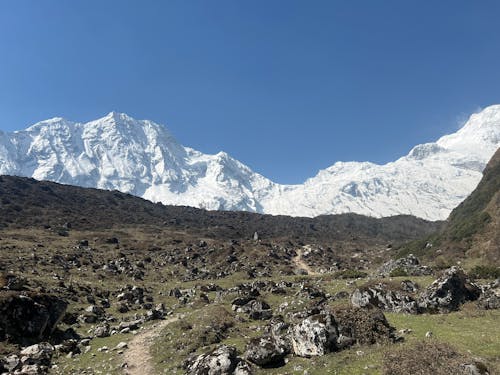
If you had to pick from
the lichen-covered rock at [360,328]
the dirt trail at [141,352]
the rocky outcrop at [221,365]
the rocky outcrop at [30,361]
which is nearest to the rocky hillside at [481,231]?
the lichen-covered rock at [360,328]

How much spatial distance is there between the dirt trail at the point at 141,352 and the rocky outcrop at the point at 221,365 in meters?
5.03

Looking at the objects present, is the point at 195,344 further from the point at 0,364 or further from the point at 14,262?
the point at 14,262

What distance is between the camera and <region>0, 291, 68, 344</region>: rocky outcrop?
29.6m

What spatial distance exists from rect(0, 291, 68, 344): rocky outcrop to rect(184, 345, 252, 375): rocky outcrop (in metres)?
16.5

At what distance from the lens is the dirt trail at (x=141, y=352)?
82.2 ft

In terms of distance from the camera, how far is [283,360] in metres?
21.6

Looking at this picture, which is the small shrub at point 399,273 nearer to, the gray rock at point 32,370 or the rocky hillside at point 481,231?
the rocky hillside at point 481,231

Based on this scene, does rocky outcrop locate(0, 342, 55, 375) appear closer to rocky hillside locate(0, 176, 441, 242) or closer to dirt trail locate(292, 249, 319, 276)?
dirt trail locate(292, 249, 319, 276)

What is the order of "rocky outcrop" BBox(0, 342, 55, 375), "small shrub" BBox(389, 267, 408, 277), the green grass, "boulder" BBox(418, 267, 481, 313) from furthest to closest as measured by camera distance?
"small shrub" BBox(389, 267, 408, 277) < "boulder" BBox(418, 267, 481, 313) < the green grass < "rocky outcrop" BBox(0, 342, 55, 375)

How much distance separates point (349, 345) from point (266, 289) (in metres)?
32.8

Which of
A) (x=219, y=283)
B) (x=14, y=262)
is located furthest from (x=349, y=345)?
(x=14, y=262)

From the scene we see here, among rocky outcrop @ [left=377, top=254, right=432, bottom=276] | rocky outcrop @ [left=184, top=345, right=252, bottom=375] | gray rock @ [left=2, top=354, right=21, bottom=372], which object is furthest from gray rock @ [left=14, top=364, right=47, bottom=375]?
rocky outcrop @ [left=377, top=254, right=432, bottom=276]

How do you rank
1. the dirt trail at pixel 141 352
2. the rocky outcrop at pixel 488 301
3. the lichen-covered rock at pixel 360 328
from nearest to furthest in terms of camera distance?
the lichen-covered rock at pixel 360 328 < the dirt trail at pixel 141 352 < the rocky outcrop at pixel 488 301

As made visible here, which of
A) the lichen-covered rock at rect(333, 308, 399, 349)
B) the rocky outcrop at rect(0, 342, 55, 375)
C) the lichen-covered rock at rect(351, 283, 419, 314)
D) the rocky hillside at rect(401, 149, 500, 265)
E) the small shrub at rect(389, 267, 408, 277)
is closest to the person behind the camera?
the lichen-covered rock at rect(333, 308, 399, 349)
